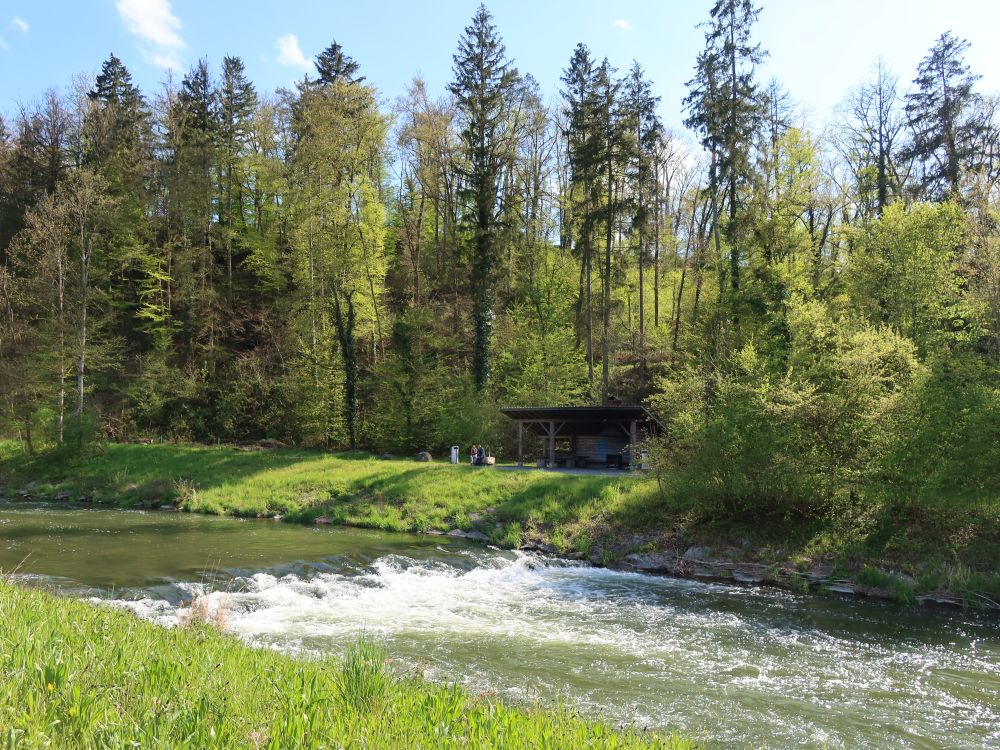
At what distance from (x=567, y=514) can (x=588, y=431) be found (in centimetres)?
989

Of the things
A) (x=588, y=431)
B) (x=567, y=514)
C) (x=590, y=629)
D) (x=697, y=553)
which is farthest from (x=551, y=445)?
(x=590, y=629)

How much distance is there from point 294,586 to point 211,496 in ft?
47.6

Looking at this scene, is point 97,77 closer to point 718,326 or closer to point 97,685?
point 718,326

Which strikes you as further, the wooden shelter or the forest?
the wooden shelter

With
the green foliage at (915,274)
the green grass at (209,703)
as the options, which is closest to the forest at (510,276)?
the green foliage at (915,274)

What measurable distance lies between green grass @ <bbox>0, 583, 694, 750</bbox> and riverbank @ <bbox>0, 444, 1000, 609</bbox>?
1192 cm

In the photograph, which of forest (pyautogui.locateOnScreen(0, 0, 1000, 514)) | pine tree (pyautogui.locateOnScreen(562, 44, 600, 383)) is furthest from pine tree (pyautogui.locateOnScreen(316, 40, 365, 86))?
pine tree (pyautogui.locateOnScreen(562, 44, 600, 383))

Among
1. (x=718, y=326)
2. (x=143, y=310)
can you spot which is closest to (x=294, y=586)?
(x=718, y=326)

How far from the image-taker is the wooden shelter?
26.9 metres

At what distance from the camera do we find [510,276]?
41906 millimetres

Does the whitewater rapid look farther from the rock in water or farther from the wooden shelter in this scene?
the wooden shelter

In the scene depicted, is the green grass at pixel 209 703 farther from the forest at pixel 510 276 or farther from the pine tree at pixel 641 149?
the pine tree at pixel 641 149

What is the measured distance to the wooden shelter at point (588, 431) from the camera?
2688 cm

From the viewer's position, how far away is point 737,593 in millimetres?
14828
